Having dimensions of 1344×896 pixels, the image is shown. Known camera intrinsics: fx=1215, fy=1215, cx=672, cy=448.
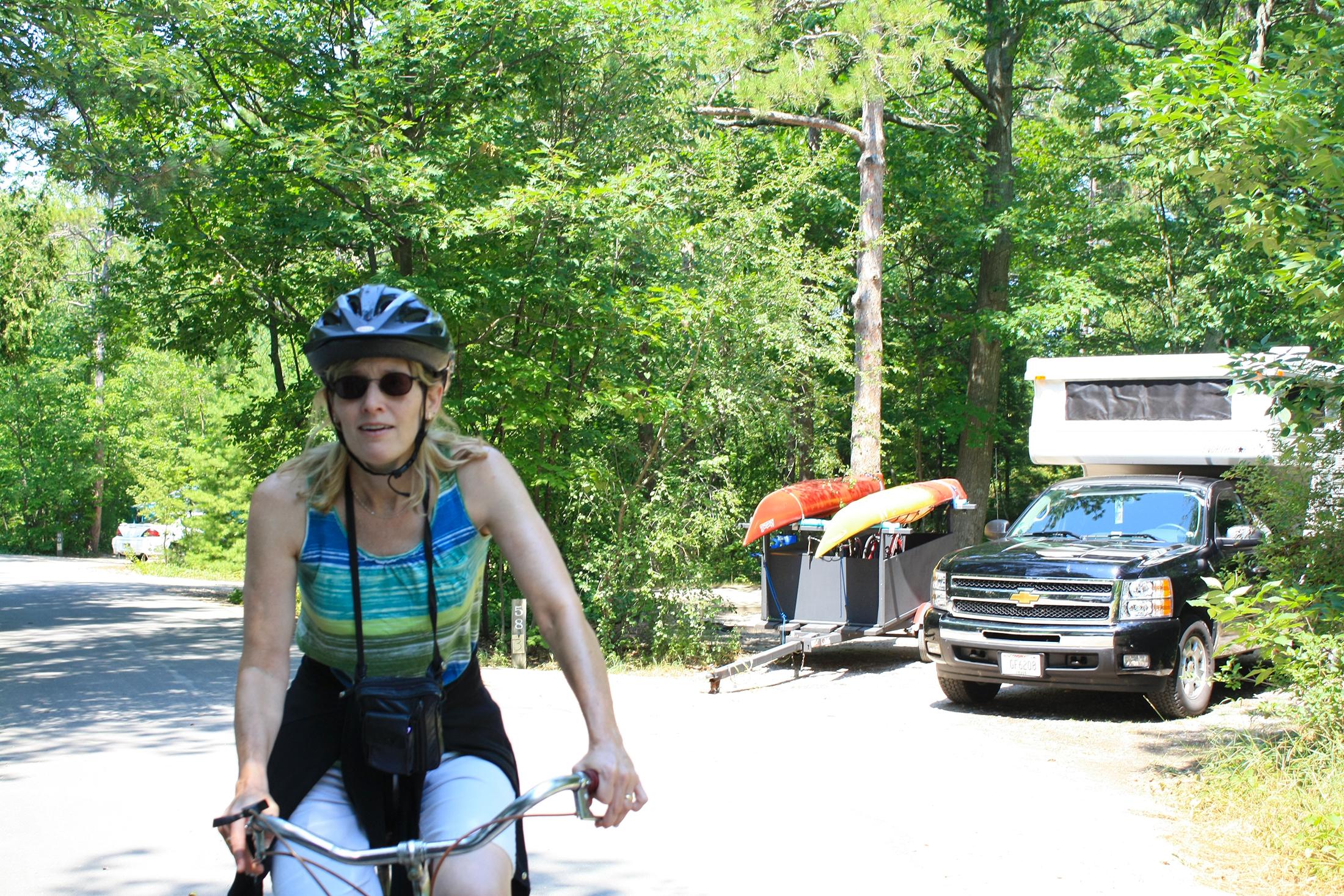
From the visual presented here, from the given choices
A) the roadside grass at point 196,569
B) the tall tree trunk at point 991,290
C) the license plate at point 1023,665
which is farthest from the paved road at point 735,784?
the roadside grass at point 196,569

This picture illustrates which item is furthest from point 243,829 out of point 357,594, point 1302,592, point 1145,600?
point 1145,600

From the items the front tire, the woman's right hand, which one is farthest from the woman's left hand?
the front tire

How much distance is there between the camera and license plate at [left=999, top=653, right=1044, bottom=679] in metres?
10.6

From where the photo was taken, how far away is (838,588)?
14312mm

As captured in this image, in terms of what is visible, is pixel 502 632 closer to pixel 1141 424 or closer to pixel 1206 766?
pixel 1141 424

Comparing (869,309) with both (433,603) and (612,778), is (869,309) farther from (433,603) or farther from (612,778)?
Answer: (612,778)

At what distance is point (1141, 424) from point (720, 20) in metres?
8.75

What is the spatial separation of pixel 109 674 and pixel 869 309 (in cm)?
1187

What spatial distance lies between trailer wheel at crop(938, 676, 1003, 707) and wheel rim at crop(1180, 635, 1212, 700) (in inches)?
67.6

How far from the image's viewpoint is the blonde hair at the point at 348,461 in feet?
9.13

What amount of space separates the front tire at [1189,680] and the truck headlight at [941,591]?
1938 millimetres

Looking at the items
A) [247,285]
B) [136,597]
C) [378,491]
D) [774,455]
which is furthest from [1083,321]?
[378,491]

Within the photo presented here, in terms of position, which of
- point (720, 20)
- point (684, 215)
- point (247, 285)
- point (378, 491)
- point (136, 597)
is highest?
point (720, 20)

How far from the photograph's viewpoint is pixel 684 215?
1691 cm
